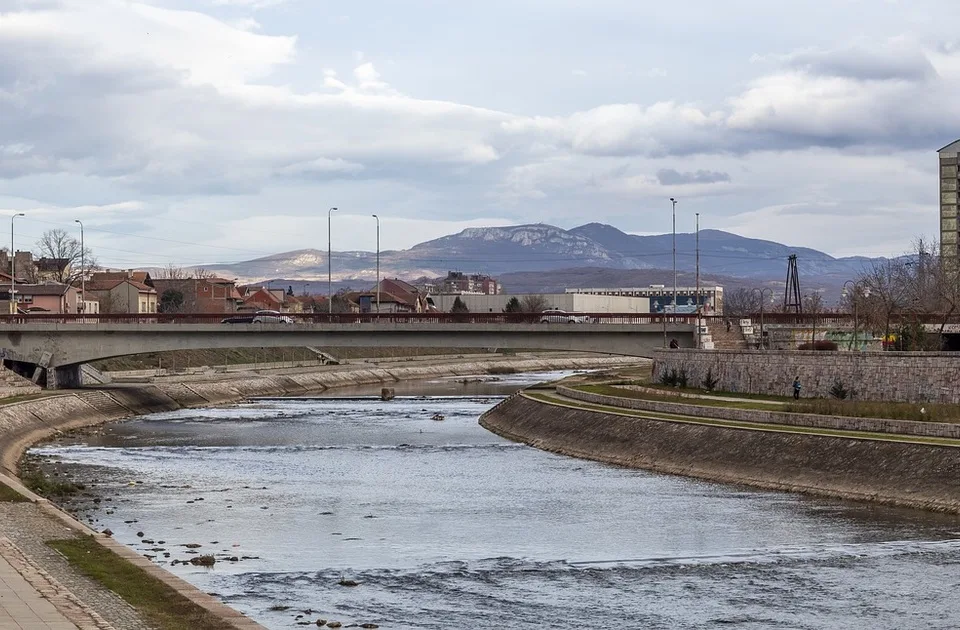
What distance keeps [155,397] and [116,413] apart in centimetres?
1120

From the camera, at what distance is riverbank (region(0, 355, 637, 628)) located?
3164cm

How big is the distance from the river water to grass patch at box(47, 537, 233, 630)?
236 centimetres

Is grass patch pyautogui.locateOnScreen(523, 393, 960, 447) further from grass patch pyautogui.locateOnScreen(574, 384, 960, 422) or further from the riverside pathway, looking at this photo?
the riverside pathway

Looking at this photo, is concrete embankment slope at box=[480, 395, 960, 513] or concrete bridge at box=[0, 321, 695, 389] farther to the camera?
concrete bridge at box=[0, 321, 695, 389]

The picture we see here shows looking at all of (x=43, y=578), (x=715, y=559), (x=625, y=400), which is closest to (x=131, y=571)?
(x=43, y=578)

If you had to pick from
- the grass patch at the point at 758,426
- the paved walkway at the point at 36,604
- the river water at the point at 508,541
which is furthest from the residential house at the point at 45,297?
the paved walkway at the point at 36,604

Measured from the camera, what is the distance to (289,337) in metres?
104

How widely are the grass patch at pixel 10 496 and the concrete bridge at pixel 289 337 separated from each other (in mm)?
53514

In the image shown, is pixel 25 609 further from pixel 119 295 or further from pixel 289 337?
pixel 119 295

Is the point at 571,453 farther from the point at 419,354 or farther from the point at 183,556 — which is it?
the point at 419,354

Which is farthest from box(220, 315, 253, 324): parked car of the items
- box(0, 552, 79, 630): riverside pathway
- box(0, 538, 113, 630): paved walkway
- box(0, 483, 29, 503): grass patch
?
box(0, 552, 79, 630): riverside pathway

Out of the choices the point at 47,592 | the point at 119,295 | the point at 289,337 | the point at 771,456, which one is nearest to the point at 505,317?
the point at 289,337

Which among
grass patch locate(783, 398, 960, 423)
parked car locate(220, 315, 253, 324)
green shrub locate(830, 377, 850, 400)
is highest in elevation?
parked car locate(220, 315, 253, 324)

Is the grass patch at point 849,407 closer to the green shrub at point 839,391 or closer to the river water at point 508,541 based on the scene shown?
the green shrub at point 839,391
